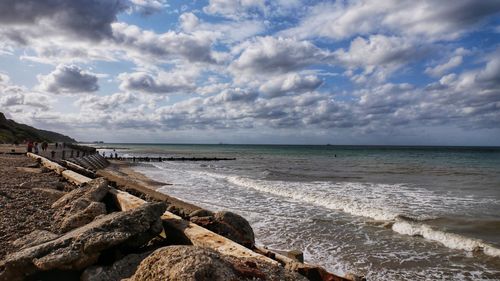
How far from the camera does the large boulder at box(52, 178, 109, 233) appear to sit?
7.59 m

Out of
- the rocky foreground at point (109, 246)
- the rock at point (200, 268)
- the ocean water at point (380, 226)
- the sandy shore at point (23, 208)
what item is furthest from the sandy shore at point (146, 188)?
the rock at point (200, 268)

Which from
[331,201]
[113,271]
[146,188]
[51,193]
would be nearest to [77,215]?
[113,271]

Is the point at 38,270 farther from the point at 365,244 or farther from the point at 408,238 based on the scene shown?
the point at 408,238

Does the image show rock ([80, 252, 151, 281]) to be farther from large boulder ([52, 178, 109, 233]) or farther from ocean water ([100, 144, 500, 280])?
ocean water ([100, 144, 500, 280])

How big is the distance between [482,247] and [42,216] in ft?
39.1

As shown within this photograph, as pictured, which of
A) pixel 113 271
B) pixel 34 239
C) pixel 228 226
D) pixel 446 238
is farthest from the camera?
pixel 446 238

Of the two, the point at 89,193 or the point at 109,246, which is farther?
the point at 89,193

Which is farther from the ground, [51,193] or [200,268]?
[200,268]

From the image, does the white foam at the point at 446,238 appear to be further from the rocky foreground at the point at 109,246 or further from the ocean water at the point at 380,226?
the rocky foreground at the point at 109,246

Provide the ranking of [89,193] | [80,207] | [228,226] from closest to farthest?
[228,226], [80,207], [89,193]

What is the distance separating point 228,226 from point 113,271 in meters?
2.86

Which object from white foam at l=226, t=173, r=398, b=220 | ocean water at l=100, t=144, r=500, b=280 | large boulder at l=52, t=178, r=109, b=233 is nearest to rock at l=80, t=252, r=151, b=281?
large boulder at l=52, t=178, r=109, b=233

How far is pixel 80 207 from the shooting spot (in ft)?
27.8

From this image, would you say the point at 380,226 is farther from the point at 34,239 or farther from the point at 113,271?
the point at 34,239
